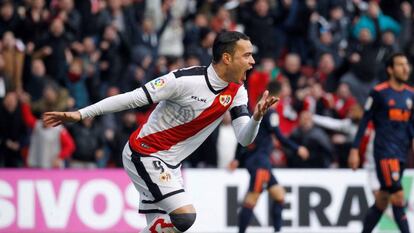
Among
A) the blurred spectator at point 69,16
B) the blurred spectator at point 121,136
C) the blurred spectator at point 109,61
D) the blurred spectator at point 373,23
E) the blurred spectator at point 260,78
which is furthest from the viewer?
the blurred spectator at point 373,23

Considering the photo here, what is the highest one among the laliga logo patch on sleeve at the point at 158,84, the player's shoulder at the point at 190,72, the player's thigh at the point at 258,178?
the player's shoulder at the point at 190,72

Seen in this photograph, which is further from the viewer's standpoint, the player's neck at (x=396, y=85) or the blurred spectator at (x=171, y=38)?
the blurred spectator at (x=171, y=38)

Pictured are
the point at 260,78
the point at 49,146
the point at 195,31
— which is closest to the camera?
the point at 49,146

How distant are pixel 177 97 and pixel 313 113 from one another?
31.7 ft

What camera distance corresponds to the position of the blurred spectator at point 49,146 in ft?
59.7

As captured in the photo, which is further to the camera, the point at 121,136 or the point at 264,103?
the point at 121,136

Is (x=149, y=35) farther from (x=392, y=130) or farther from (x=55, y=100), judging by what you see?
(x=392, y=130)

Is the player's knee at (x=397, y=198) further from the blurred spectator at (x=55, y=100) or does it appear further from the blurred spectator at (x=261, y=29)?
the blurred spectator at (x=261, y=29)

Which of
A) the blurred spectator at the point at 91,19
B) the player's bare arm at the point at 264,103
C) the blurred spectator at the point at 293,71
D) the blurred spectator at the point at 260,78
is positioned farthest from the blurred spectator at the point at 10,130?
the player's bare arm at the point at 264,103

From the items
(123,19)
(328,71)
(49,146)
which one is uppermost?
(123,19)

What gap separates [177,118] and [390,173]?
415 cm

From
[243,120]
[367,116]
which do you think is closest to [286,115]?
[367,116]

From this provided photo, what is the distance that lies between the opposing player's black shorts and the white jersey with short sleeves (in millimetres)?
3683

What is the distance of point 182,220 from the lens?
34.2 ft
